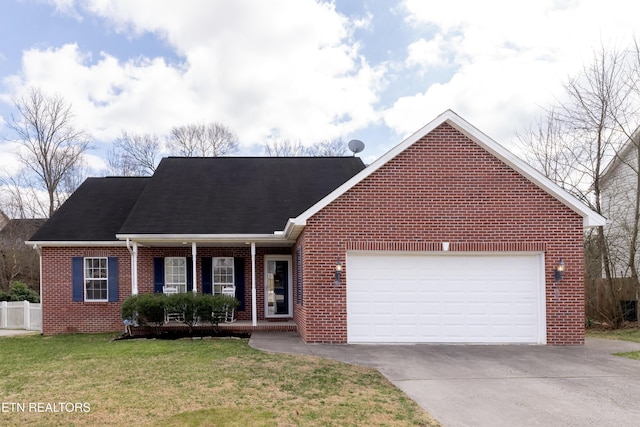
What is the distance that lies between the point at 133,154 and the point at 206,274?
2478 cm

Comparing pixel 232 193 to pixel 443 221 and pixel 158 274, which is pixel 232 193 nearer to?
pixel 158 274

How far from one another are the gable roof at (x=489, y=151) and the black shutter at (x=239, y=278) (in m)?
4.43

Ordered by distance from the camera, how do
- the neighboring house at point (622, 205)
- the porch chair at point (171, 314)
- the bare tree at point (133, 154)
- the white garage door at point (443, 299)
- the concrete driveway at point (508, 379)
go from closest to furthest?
1. the concrete driveway at point (508, 379)
2. the white garage door at point (443, 299)
3. the porch chair at point (171, 314)
4. the neighboring house at point (622, 205)
5. the bare tree at point (133, 154)

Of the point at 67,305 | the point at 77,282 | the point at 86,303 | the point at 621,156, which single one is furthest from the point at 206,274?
the point at 621,156

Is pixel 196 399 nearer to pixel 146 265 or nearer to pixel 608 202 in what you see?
pixel 146 265

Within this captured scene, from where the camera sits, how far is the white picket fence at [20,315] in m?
19.1

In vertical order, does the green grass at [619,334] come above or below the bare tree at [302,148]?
below

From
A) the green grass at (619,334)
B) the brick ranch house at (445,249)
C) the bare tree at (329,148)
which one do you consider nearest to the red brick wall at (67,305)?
the brick ranch house at (445,249)

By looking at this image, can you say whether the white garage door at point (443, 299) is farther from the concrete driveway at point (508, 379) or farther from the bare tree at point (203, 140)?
the bare tree at point (203, 140)

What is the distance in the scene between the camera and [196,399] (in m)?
6.70

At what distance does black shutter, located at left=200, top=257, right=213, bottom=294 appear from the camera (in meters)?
15.8

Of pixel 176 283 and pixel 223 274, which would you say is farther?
pixel 223 274

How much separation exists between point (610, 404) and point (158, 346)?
8.94 metres

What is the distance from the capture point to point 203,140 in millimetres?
38688
